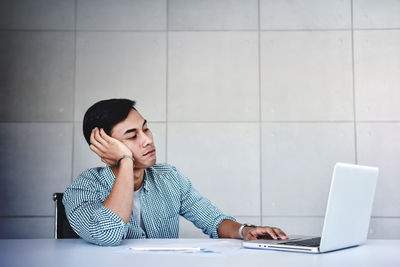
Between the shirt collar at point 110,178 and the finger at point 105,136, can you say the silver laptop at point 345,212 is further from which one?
the finger at point 105,136

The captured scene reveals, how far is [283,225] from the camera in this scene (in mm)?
3664

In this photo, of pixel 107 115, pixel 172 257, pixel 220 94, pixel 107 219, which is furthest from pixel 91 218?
pixel 220 94

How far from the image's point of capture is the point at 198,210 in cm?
243

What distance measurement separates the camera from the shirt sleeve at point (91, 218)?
173cm

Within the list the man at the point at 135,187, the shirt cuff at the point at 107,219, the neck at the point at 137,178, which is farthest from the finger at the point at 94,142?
the shirt cuff at the point at 107,219

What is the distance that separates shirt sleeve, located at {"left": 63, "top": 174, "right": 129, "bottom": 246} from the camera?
5.69ft

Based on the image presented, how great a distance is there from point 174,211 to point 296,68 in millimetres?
1913

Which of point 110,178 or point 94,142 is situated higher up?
point 94,142

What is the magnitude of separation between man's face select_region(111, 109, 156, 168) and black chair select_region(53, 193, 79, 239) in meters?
0.42

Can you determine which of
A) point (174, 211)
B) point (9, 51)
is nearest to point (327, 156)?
point (174, 211)

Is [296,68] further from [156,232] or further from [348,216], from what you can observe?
[348,216]

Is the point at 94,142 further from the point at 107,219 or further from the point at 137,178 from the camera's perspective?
the point at 107,219

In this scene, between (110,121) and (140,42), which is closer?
(110,121)

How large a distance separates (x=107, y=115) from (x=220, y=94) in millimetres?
1601
